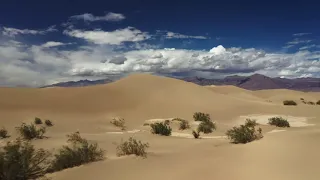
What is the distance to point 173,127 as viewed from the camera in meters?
29.6

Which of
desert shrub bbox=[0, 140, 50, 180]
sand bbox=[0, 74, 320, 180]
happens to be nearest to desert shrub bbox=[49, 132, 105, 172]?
sand bbox=[0, 74, 320, 180]

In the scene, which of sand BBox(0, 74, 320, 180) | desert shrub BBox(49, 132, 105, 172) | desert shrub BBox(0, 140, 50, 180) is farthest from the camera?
desert shrub BBox(49, 132, 105, 172)

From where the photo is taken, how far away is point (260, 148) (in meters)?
12.1

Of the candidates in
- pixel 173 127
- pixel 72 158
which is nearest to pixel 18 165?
pixel 72 158

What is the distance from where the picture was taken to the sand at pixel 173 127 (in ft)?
32.3

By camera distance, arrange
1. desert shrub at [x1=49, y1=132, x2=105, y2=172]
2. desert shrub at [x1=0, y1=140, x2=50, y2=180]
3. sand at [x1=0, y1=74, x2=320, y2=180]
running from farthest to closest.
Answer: desert shrub at [x1=49, y1=132, x2=105, y2=172], sand at [x1=0, y1=74, x2=320, y2=180], desert shrub at [x1=0, y1=140, x2=50, y2=180]

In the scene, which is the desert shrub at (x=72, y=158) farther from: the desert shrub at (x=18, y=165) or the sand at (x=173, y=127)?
the desert shrub at (x=18, y=165)

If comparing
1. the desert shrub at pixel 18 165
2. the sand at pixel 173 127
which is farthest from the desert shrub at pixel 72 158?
the desert shrub at pixel 18 165

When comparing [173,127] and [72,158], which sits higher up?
[173,127]

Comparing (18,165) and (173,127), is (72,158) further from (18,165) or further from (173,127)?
(173,127)

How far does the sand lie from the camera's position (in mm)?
9836

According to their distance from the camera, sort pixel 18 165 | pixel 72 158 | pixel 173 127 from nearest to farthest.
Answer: pixel 18 165, pixel 72 158, pixel 173 127

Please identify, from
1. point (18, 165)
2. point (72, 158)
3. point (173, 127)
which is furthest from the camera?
point (173, 127)

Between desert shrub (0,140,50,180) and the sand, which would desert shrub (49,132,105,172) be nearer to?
the sand
